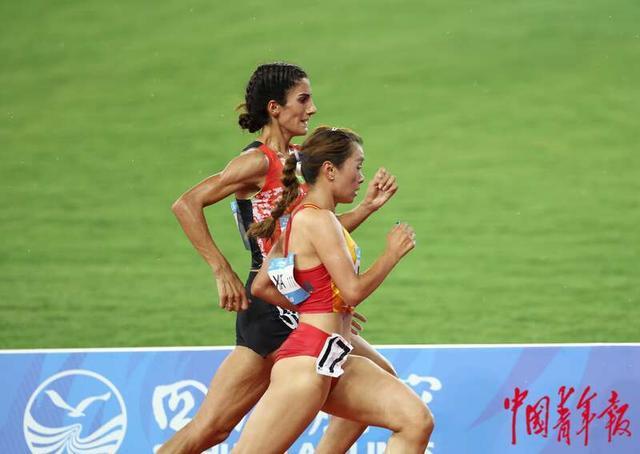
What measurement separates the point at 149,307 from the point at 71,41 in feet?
8.31

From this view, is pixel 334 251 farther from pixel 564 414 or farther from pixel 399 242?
pixel 564 414

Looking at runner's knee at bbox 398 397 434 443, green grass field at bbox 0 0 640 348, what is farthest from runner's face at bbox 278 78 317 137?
green grass field at bbox 0 0 640 348

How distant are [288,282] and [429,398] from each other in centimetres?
171

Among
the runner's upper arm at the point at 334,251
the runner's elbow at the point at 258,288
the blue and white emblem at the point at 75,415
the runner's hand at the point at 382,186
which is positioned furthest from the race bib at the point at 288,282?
the blue and white emblem at the point at 75,415

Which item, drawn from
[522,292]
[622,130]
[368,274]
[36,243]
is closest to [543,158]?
[622,130]

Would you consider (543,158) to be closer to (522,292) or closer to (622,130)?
(622,130)

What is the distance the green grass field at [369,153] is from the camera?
6941 mm

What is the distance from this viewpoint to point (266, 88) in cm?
442

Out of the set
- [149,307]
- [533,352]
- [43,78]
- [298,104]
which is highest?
[298,104]

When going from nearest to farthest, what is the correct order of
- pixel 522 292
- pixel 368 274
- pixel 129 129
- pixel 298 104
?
1. pixel 368 274
2. pixel 298 104
3. pixel 522 292
4. pixel 129 129

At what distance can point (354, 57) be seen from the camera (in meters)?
8.36

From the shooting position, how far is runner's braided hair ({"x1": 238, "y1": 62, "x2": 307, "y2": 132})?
4406mm

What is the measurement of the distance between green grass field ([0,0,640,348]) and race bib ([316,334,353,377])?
2966 mm

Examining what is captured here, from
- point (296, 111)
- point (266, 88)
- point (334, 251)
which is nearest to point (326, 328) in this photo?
point (334, 251)
